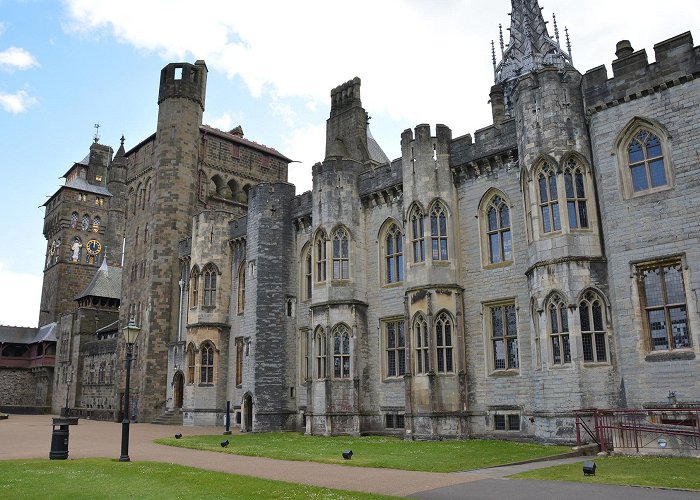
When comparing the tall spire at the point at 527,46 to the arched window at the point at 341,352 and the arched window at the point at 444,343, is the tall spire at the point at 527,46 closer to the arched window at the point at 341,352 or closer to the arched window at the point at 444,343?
the arched window at the point at 341,352

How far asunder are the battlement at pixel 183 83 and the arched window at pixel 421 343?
28.1m

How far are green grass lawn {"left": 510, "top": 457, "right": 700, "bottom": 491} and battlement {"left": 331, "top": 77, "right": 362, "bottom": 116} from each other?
26.9m

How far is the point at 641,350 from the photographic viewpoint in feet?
62.5

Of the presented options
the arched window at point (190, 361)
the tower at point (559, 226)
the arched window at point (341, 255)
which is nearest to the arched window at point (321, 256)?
the arched window at point (341, 255)

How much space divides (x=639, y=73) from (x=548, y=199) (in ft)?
16.8

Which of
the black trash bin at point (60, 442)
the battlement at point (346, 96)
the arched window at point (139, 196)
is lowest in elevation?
the black trash bin at point (60, 442)

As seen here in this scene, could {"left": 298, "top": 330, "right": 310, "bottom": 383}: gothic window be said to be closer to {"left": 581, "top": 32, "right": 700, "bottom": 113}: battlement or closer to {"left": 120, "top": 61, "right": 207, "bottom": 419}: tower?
{"left": 120, "top": 61, "right": 207, "bottom": 419}: tower

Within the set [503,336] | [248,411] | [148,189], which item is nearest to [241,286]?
[248,411]

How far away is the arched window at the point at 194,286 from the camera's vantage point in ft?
123

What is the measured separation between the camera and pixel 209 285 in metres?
37.3

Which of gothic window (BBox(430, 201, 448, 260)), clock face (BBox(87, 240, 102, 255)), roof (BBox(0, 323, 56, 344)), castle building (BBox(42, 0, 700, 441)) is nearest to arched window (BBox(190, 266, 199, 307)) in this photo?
castle building (BBox(42, 0, 700, 441))

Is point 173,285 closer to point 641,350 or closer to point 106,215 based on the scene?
point 641,350

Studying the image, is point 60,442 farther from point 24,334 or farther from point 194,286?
point 24,334

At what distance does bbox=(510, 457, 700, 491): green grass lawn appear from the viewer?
12.1 metres
